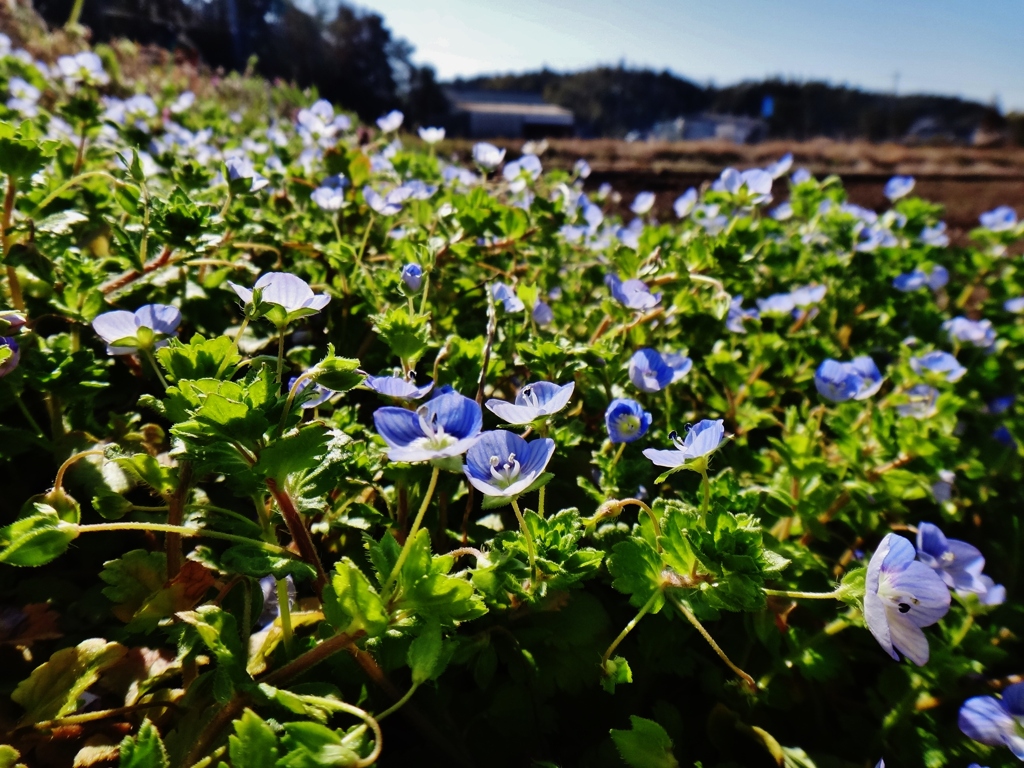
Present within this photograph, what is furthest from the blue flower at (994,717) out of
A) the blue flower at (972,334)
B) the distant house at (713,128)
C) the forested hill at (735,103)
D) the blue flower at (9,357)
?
the distant house at (713,128)

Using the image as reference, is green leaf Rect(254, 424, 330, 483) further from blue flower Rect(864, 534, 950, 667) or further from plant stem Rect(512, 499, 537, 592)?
blue flower Rect(864, 534, 950, 667)

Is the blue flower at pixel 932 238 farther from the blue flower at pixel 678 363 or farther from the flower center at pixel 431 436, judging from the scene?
the flower center at pixel 431 436

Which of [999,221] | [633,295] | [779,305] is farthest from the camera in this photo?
[999,221]

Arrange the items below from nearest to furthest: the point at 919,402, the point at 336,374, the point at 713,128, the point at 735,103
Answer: the point at 336,374 → the point at 919,402 → the point at 713,128 → the point at 735,103

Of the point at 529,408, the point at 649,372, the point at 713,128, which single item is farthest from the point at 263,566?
the point at 713,128

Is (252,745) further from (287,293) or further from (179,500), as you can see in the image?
(287,293)

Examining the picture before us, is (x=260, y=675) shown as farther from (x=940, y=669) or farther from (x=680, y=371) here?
(x=940, y=669)
